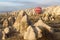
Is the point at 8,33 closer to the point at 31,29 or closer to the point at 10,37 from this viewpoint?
the point at 10,37

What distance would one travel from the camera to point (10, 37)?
16953 millimetres

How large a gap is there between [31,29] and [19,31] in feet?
8.20

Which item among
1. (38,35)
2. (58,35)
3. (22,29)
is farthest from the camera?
(22,29)

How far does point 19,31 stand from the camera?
1783 centimetres

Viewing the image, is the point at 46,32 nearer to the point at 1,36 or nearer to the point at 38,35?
the point at 38,35

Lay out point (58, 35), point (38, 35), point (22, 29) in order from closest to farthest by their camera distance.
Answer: point (38, 35) → point (58, 35) → point (22, 29)

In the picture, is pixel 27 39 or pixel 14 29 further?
Answer: pixel 14 29

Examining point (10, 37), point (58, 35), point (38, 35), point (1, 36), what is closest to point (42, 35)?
point (38, 35)

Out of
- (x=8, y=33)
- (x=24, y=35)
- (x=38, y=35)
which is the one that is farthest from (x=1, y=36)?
(x=38, y=35)

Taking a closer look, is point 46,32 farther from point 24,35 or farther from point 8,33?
point 8,33

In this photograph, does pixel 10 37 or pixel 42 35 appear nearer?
pixel 42 35

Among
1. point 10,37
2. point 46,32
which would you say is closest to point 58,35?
A: point 46,32

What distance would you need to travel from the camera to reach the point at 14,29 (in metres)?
18.2

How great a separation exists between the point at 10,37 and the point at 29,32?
73.5 inches
